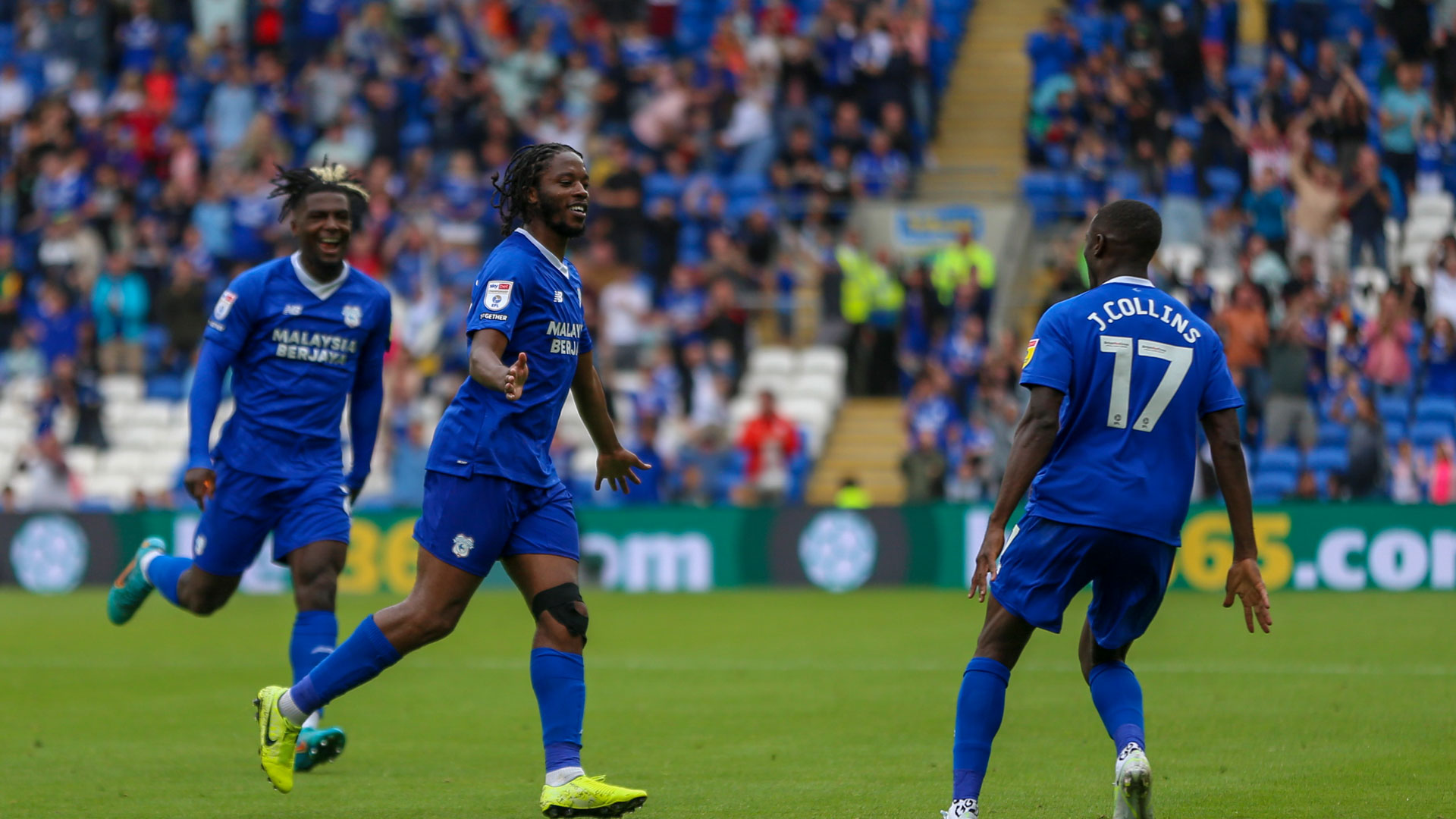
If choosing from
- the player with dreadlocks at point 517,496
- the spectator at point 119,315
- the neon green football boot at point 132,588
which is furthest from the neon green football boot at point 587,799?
the spectator at point 119,315

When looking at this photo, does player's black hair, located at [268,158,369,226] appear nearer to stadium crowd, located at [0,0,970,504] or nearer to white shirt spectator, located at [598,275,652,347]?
stadium crowd, located at [0,0,970,504]

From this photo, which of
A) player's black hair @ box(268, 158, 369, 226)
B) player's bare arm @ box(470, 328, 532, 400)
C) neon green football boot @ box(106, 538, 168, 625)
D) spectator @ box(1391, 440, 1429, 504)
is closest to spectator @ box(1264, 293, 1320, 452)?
spectator @ box(1391, 440, 1429, 504)

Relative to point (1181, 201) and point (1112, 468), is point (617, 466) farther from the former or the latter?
point (1181, 201)

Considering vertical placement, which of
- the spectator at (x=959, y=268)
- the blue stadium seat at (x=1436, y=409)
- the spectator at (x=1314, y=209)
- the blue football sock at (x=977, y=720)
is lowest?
the blue football sock at (x=977, y=720)

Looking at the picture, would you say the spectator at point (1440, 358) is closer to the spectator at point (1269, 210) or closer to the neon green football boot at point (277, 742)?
the spectator at point (1269, 210)

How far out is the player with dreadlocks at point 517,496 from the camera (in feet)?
21.8

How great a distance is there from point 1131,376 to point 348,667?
300 cm

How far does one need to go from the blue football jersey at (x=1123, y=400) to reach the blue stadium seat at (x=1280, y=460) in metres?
13.3

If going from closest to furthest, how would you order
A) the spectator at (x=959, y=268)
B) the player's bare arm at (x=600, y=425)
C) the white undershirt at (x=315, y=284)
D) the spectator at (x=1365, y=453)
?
the player's bare arm at (x=600, y=425) < the white undershirt at (x=315, y=284) < the spectator at (x=1365, y=453) < the spectator at (x=959, y=268)

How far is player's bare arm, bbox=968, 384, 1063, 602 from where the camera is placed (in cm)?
582

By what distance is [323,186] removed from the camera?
27.6 feet

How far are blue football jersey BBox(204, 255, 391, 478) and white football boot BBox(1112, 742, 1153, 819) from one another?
4.04 metres

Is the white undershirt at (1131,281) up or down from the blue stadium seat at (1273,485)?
down

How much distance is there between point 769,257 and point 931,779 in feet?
51.5
